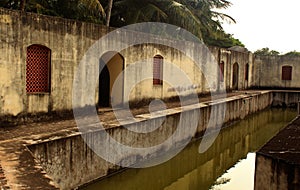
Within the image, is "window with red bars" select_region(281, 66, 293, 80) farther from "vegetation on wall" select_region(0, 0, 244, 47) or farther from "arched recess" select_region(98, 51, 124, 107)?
"arched recess" select_region(98, 51, 124, 107)

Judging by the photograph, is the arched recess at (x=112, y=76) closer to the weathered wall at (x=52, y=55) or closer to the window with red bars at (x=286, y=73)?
the weathered wall at (x=52, y=55)

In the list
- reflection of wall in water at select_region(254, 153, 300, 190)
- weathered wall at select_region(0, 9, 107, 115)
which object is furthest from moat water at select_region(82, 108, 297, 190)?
reflection of wall in water at select_region(254, 153, 300, 190)

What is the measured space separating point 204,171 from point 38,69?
5.09 m

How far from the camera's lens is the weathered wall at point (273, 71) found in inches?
985

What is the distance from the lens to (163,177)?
8.90m

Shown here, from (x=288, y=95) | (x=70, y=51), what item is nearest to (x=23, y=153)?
→ (x=70, y=51)

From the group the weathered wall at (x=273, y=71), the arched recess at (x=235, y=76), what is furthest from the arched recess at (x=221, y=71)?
the weathered wall at (x=273, y=71)

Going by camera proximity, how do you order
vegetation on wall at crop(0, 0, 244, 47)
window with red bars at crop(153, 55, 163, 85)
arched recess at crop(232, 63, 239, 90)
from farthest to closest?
arched recess at crop(232, 63, 239, 90), vegetation on wall at crop(0, 0, 244, 47), window with red bars at crop(153, 55, 163, 85)

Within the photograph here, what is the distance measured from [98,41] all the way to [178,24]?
11316 mm

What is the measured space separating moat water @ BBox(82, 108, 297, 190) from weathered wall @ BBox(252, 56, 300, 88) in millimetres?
11845

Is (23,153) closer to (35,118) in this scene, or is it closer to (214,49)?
(35,118)

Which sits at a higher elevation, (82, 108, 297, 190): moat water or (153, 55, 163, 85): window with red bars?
(153, 55, 163, 85): window with red bars

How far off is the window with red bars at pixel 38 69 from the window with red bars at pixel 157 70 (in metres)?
5.13

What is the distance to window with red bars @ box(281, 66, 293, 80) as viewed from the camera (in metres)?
25.1
